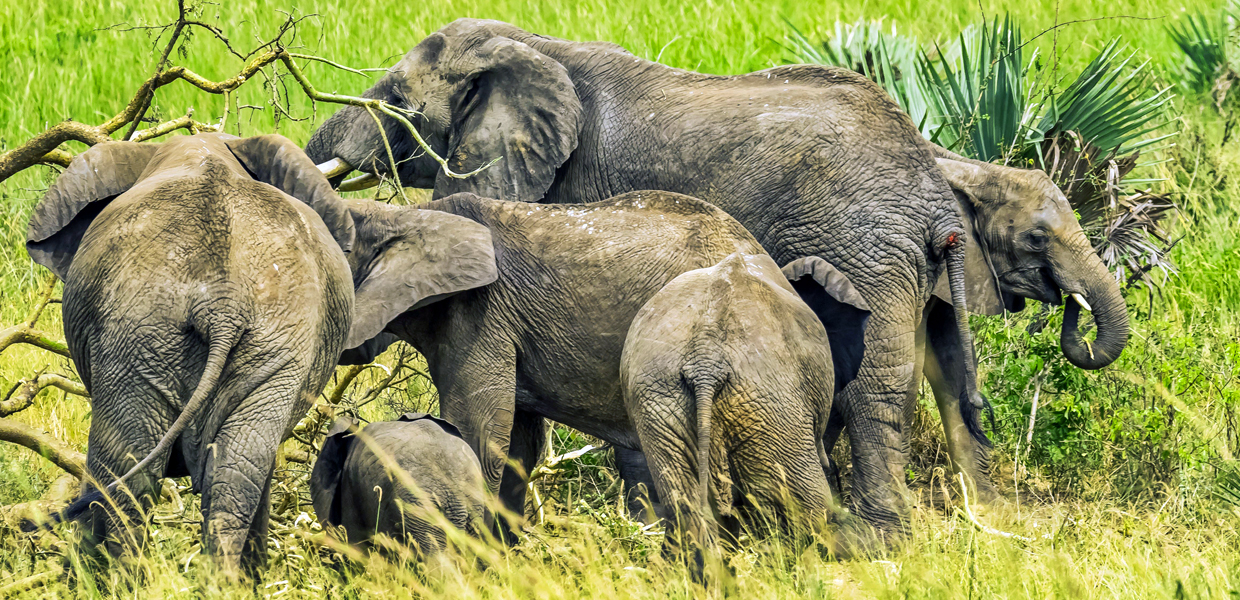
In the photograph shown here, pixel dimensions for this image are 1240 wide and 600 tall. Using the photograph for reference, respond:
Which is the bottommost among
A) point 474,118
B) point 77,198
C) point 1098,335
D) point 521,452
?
point 521,452

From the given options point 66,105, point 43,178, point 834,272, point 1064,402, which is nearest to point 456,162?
point 834,272

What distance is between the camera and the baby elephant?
4961mm

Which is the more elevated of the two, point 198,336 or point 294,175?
point 294,175

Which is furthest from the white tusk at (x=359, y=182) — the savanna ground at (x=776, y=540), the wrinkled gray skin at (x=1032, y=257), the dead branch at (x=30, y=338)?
the wrinkled gray skin at (x=1032, y=257)


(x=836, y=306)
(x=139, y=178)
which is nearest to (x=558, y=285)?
(x=836, y=306)

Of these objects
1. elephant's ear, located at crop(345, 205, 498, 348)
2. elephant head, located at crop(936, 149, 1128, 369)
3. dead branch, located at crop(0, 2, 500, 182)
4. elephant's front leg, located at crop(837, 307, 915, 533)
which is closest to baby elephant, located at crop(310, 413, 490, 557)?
elephant's ear, located at crop(345, 205, 498, 348)

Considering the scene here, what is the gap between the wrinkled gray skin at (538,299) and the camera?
574 centimetres

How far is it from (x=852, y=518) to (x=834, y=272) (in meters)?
1.08

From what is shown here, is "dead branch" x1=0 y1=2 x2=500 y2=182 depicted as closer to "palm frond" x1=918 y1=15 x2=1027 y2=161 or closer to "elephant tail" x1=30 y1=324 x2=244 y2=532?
"elephant tail" x1=30 y1=324 x2=244 y2=532

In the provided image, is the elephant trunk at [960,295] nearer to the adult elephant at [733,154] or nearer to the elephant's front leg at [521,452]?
the adult elephant at [733,154]

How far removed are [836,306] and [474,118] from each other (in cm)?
236

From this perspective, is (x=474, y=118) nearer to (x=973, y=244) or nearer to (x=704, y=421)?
(x=973, y=244)

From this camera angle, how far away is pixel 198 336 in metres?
4.44

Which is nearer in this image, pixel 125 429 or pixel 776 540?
pixel 125 429
